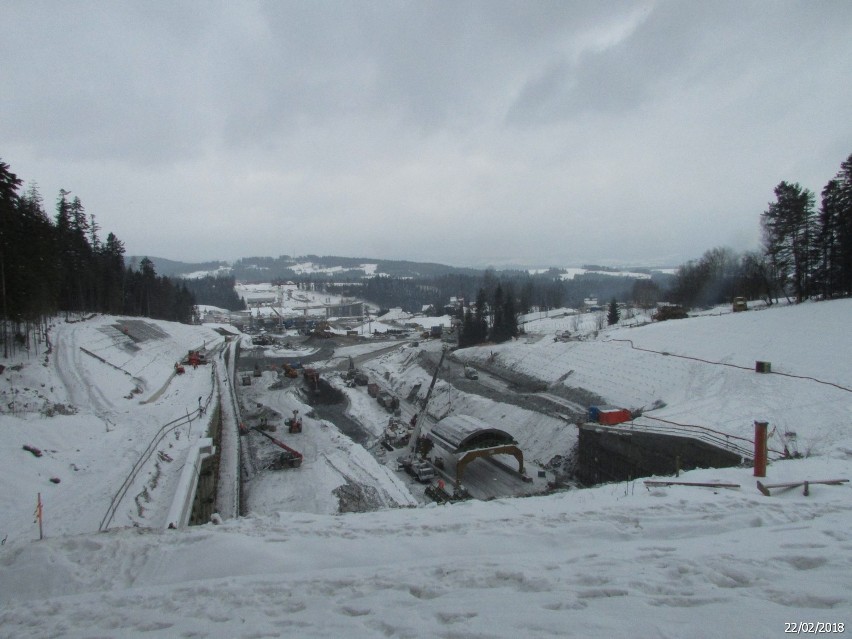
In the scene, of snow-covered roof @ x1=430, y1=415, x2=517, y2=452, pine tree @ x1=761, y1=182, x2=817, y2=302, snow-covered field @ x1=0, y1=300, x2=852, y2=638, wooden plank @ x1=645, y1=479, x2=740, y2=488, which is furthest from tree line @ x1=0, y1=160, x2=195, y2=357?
→ pine tree @ x1=761, y1=182, x2=817, y2=302

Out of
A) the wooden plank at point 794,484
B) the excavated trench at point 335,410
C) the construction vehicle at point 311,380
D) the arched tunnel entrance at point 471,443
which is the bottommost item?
the excavated trench at point 335,410

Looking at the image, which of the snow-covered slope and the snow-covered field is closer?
the snow-covered field

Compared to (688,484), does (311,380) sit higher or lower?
lower

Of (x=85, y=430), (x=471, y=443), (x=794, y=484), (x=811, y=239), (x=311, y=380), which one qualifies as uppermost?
(x=811, y=239)

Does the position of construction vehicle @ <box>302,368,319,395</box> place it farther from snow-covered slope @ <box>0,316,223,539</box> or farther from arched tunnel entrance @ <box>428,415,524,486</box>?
arched tunnel entrance @ <box>428,415,524,486</box>

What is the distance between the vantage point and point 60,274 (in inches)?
1280

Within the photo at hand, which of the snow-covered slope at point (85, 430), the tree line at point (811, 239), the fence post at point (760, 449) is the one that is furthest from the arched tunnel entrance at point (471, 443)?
the tree line at point (811, 239)

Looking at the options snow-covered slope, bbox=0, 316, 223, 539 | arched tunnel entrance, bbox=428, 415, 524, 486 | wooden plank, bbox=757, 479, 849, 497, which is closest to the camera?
wooden plank, bbox=757, 479, 849, 497

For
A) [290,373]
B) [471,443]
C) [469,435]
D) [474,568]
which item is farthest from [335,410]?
[474,568]

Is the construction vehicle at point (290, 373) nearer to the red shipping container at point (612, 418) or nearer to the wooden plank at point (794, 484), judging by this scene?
the red shipping container at point (612, 418)

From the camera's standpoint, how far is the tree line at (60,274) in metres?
20.6

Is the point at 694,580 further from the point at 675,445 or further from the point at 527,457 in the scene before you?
the point at 527,457

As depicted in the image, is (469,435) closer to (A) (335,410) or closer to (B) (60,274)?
(A) (335,410)

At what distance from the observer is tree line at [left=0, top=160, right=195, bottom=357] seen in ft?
67.7
